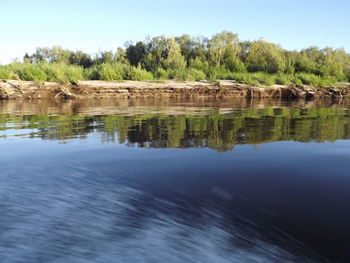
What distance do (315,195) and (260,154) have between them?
1483mm

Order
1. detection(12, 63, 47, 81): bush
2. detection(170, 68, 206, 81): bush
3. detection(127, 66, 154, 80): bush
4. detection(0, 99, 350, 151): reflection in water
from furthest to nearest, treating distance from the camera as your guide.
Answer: detection(170, 68, 206, 81): bush, detection(127, 66, 154, 80): bush, detection(12, 63, 47, 81): bush, detection(0, 99, 350, 151): reflection in water

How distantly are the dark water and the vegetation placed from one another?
15.3m

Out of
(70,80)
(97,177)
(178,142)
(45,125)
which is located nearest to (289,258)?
(97,177)

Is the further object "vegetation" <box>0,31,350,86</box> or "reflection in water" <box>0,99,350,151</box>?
"vegetation" <box>0,31,350,86</box>

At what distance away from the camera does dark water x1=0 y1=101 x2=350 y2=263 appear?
201cm

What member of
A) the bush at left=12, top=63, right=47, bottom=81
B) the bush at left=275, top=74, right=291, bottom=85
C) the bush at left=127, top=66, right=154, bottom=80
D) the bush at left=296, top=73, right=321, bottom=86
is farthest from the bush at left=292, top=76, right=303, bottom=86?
the bush at left=12, top=63, right=47, bottom=81

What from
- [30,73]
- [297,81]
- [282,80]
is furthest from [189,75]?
[30,73]

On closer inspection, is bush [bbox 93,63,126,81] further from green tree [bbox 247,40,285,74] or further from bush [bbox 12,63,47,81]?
green tree [bbox 247,40,285,74]

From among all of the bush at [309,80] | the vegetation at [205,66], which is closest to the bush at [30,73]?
the vegetation at [205,66]

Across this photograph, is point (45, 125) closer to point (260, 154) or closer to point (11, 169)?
point (11, 169)

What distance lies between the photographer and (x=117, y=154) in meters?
4.40

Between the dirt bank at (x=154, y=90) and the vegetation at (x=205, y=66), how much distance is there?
73cm

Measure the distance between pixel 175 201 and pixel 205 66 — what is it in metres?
24.6

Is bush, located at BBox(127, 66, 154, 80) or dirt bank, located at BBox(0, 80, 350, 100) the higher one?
bush, located at BBox(127, 66, 154, 80)
